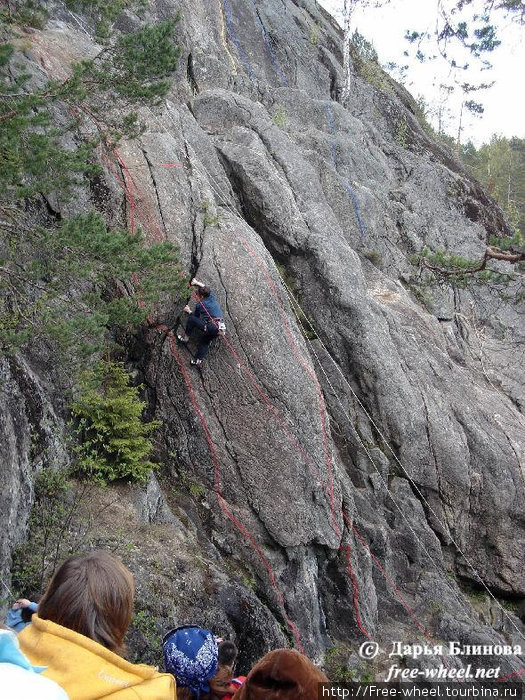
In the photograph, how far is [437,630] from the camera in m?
11.7

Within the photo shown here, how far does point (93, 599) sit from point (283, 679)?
3.04 feet

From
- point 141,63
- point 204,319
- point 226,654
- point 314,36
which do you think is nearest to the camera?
point 226,654

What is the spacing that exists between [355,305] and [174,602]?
8491 millimetres

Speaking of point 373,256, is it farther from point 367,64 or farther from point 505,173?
point 505,173

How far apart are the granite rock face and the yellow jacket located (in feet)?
15.9

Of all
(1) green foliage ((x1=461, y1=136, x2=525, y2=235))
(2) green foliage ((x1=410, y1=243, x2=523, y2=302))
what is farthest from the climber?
(1) green foliage ((x1=461, y1=136, x2=525, y2=235))

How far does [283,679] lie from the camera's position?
259 centimetres

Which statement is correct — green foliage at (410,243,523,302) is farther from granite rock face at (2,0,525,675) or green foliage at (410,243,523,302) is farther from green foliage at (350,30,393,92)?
green foliage at (350,30,393,92)

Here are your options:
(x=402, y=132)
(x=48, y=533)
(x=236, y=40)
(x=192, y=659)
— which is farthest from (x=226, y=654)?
(x=402, y=132)

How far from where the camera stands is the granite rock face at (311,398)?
10.3 m

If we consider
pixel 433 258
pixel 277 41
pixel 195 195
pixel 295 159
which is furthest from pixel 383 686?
pixel 277 41

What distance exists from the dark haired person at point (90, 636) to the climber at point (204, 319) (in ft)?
25.8

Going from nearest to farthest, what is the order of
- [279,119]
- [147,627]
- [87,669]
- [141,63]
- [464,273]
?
[87,669] → [147,627] → [141,63] → [464,273] → [279,119]

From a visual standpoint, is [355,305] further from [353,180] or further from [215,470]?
[353,180]
